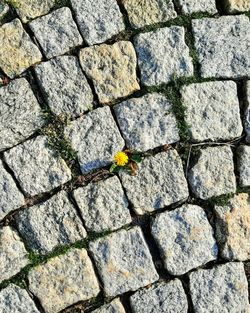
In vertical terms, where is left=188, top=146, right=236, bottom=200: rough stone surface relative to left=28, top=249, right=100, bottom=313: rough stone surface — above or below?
above

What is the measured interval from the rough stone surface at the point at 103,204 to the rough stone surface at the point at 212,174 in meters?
0.47

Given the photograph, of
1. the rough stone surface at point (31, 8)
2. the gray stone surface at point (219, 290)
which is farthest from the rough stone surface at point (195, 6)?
the gray stone surface at point (219, 290)

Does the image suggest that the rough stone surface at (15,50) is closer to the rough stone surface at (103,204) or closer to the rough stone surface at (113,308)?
the rough stone surface at (103,204)

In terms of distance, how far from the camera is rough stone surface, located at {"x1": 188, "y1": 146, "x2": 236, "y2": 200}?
3.61 metres

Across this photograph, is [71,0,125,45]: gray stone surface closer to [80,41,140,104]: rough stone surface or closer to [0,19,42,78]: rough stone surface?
[80,41,140,104]: rough stone surface

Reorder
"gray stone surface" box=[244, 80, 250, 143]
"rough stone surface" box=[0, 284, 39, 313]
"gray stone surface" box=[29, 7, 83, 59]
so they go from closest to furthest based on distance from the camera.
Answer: "rough stone surface" box=[0, 284, 39, 313]
"gray stone surface" box=[29, 7, 83, 59]
"gray stone surface" box=[244, 80, 250, 143]

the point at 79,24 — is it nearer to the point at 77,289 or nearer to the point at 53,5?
the point at 53,5

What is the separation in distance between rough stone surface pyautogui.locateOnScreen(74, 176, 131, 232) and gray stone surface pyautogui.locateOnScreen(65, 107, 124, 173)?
13 cm

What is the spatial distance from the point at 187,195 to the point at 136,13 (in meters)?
1.22

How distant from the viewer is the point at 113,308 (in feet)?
11.5

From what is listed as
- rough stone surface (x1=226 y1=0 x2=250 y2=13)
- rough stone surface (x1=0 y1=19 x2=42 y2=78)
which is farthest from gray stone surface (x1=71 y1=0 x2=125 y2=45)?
rough stone surface (x1=226 y1=0 x2=250 y2=13)

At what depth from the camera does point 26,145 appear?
11.5 feet

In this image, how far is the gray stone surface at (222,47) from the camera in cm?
367

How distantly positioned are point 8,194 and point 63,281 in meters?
0.63
